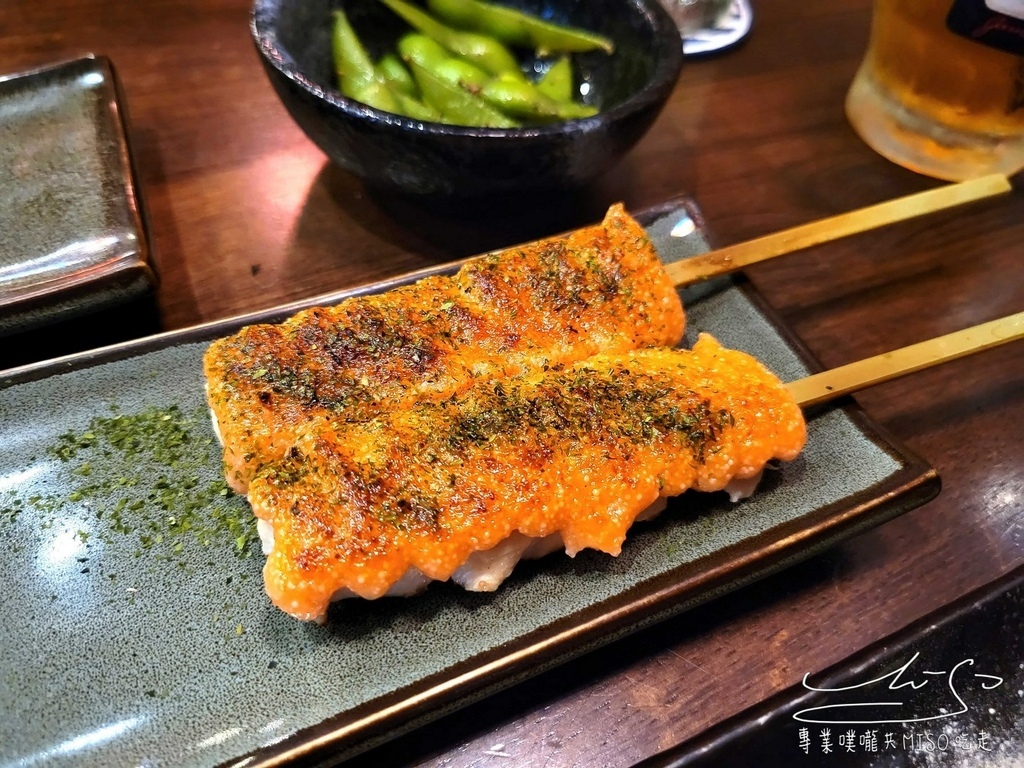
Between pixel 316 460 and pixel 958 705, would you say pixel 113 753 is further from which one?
pixel 958 705

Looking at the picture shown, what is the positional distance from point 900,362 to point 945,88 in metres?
1.44

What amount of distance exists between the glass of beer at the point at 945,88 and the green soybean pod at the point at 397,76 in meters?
1.80

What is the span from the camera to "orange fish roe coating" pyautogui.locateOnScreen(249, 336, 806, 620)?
143cm

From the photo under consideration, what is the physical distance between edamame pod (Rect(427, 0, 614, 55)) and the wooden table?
49cm

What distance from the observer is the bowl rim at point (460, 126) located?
2.04m

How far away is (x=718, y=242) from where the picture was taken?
2580mm

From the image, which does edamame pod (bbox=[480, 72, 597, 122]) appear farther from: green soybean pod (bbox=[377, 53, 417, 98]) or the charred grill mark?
the charred grill mark

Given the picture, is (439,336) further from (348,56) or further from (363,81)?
(348,56)

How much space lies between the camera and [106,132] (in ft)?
8.07

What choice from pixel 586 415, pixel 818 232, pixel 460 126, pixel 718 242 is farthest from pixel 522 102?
pixel 586 415

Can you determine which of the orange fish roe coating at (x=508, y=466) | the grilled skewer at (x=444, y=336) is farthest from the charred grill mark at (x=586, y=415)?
the grilled skewer at (x=444, y=336)

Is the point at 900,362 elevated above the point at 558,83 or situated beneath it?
situated beneath
